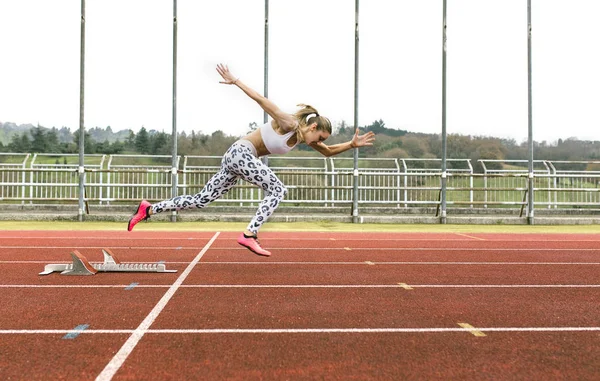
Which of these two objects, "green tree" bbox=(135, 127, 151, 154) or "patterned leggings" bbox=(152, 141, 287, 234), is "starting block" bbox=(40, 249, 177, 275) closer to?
"patterned leggings" bbox=(152, 141, 287, 234)

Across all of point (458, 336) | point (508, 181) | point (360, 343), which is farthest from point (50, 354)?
point (508, 181)

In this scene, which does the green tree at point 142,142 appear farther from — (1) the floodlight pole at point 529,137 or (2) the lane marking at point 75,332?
(2) the lane marking at point 75,332

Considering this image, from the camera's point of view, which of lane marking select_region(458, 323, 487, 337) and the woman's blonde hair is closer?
lane marking select_region(458, 323, 487, 337)

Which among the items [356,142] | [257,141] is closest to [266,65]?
[356,142]

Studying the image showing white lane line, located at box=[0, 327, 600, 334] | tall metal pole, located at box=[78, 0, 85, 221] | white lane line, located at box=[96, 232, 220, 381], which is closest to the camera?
white lane line, located at box=[96, 232, 220, 381]

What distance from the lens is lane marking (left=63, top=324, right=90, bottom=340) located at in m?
3.52

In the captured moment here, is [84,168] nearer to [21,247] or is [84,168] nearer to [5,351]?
[21,247]

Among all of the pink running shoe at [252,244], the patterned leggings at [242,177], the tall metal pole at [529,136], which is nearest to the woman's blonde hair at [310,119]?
the patterned leggings at [242,177]

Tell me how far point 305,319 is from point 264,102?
91.8 inches

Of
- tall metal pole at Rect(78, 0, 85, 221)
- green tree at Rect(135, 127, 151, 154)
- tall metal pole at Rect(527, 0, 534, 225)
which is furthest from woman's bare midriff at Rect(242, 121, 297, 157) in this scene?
green tree at Rect(135, 127, 151, 154)

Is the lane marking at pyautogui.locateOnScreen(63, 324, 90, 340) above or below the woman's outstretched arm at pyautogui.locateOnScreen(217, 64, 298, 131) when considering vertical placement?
below

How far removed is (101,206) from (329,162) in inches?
308

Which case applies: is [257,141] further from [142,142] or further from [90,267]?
[142,142]

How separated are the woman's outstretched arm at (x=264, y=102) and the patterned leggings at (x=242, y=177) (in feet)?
1.91
